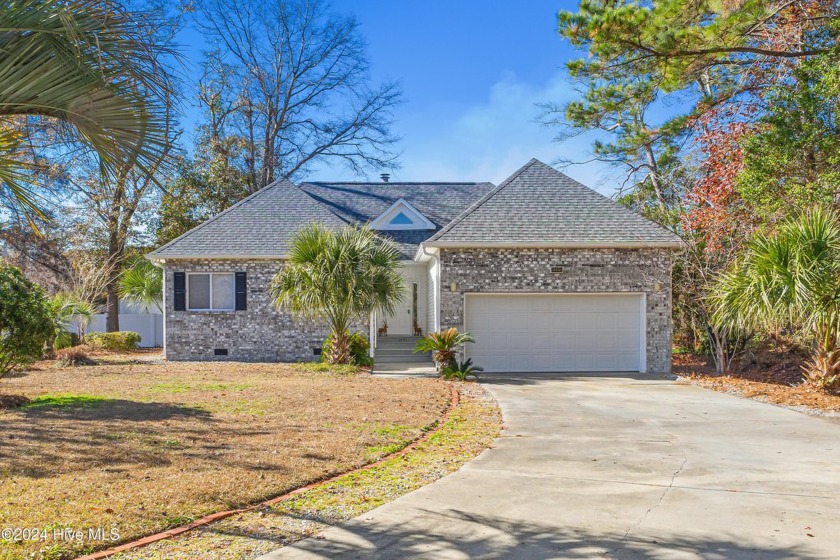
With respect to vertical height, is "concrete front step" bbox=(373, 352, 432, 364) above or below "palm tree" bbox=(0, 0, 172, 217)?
below

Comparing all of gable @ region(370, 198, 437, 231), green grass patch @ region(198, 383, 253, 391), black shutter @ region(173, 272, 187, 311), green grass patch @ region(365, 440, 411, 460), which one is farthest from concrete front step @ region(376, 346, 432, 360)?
green grass patch @ region(365, 440, 411, 460)

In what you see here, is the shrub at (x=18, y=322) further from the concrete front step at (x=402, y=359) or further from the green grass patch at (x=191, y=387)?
the concrete front step at (x=402, y=359)

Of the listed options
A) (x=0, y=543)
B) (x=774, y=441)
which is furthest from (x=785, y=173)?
(x=0, y=543)

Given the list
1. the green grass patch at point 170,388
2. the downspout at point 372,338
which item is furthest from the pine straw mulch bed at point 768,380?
the green grass patch at point 170,388

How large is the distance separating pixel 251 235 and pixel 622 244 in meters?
10.2

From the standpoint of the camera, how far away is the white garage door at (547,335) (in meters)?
16.2

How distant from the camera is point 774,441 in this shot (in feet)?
26.1

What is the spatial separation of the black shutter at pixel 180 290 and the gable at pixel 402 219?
6.21m

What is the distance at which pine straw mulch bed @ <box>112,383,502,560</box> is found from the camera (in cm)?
425

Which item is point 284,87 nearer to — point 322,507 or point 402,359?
point 402,359

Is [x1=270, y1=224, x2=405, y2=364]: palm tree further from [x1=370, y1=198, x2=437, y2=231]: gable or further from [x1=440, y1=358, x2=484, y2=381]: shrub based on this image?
[x1=370, y1=198, x2=437, y2=231]: gable

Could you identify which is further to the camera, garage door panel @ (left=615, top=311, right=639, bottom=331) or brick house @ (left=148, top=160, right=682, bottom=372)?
garage door panel @ (left=615, top=311, right=639, bottom=331)

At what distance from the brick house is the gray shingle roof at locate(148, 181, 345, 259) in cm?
6

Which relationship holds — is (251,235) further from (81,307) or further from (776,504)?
(776,504)
